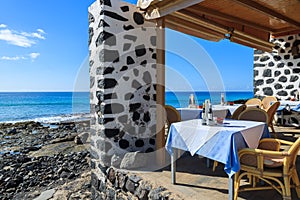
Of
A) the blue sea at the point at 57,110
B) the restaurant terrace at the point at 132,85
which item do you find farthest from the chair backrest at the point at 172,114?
the blue sea at the point at 57,110

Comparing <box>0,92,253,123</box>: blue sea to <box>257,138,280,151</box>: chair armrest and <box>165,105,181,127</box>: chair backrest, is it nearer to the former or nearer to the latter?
<box>165,105,181,127</box>: chair backrest

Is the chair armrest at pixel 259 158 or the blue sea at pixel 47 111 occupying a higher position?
the chair armrest at pixel 259 158

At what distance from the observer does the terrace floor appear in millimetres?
1977

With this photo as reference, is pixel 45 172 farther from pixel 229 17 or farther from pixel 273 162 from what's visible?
pixel 229 17

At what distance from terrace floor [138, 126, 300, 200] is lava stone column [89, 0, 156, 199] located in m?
0.50

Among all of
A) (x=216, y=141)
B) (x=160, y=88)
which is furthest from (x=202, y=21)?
(x=216, y=141)

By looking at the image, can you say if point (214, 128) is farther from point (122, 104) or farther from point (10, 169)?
point (10, 169)

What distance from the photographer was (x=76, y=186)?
12.2ft

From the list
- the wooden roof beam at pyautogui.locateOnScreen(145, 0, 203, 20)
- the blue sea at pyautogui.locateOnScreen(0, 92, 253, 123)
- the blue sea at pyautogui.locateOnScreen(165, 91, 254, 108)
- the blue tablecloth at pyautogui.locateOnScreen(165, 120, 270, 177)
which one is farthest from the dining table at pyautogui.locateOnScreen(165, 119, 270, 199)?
the blue sea at pyautogui.locateOnScreen(0, 92, 253, 123)

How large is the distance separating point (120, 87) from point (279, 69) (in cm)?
492

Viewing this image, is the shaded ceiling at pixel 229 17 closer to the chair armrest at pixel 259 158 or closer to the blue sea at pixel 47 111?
the chair armrest at pixel 259 158

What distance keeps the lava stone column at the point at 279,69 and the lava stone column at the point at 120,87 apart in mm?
4256

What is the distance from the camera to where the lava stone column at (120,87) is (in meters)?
2.99

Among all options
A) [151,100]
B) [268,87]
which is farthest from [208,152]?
[268,87]
